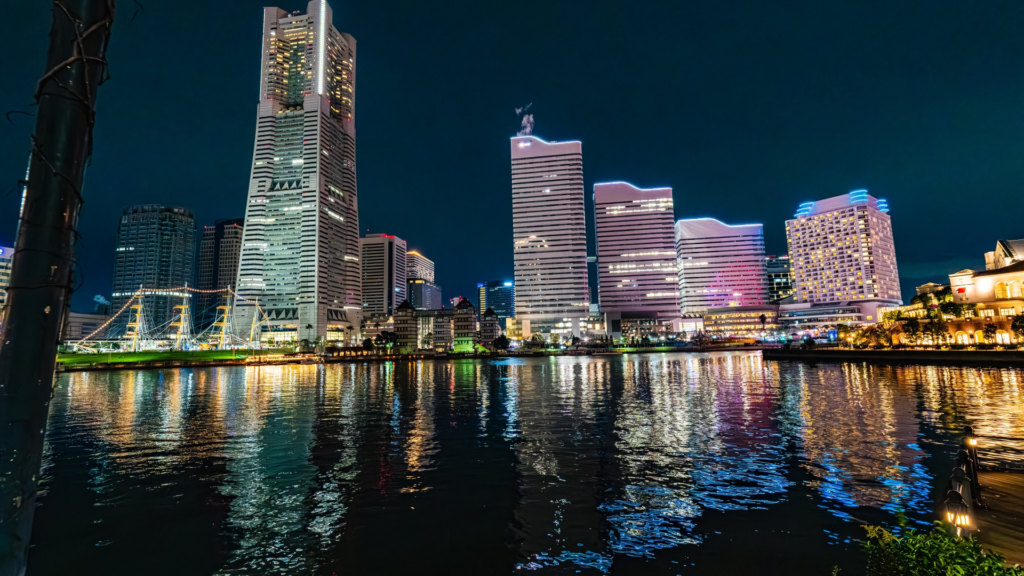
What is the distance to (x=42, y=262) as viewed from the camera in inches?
129

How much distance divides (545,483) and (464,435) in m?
10.4

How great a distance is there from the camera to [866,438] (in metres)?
23.3

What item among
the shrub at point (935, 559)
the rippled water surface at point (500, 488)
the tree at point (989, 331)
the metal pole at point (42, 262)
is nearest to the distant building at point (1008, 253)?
the tree at point (989, 331)

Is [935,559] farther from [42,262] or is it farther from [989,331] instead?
[989,331]

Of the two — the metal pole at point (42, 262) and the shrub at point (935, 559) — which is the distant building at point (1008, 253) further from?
the metal pole at point (42, 262)

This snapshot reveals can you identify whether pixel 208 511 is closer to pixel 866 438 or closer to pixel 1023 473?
pixel 1023 473

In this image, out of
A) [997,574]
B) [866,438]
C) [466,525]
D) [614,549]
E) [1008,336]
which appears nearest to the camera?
[997,574]

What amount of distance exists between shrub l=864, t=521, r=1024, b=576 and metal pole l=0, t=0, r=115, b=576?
9433 mm

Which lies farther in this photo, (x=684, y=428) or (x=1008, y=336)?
(x=1008, y=336)

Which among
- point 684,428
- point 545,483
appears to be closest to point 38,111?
point 545,483

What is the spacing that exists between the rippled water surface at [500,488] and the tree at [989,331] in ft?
278

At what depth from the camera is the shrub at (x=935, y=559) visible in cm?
573

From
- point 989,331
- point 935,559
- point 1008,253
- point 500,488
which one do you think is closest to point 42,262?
point 935,559

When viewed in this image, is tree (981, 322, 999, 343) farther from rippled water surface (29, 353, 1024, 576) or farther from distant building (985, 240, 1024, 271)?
rippled water surface (29, 353, 1024, 576)
